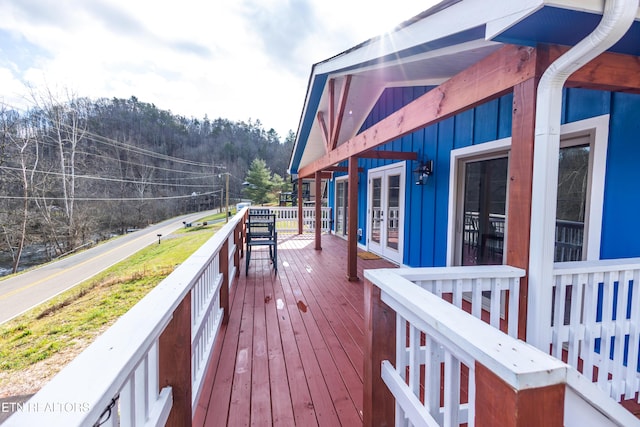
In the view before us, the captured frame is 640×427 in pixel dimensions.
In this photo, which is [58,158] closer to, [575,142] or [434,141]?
[434,141]

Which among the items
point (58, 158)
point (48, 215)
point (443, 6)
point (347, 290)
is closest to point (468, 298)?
point (347, 290)

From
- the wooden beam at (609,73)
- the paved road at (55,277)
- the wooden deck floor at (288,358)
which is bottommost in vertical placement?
the paved road at (55,277)

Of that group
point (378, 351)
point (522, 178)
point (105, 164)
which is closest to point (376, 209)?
point (522, 178)

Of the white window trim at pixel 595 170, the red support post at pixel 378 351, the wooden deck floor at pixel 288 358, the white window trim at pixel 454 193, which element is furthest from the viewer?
the white window trim at pixel 454 193

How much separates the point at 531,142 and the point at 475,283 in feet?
2.67

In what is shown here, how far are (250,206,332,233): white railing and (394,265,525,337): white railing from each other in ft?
26.2

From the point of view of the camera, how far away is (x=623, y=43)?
1.53 m

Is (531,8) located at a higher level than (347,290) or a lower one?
higher

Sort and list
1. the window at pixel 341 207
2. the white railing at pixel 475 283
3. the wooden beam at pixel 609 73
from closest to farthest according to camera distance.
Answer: the white railing at pixel 475 283 < the wooden beam at pixel 609 73 < the window at pixel 341 207

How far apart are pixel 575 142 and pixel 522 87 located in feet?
4.60

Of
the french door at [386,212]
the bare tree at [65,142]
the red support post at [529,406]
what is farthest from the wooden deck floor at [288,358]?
the bare tree at [65,142]

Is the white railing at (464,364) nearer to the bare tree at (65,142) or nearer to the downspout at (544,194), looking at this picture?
the downspout at (544,194)

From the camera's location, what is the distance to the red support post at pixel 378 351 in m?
1.32

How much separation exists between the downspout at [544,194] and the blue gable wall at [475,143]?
1.14 meters
